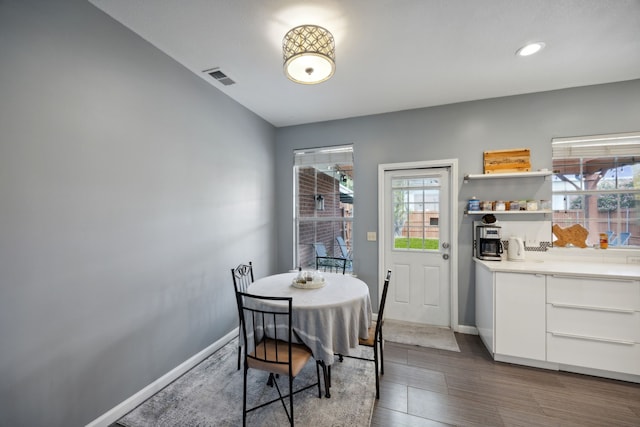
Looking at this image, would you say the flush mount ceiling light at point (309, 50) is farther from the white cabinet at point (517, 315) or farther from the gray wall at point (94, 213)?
the white cabinet at point (517, 315)

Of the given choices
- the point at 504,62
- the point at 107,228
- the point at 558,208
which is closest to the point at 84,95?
the point at 107,228

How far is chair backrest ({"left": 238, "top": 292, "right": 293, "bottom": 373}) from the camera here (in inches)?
69.5

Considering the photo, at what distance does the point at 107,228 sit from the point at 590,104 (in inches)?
185

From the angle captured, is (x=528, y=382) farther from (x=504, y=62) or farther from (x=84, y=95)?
(x=84, y=95)

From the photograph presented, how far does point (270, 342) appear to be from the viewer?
196 centimetres

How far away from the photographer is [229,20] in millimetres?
1853

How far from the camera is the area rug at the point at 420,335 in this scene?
9.41 feet

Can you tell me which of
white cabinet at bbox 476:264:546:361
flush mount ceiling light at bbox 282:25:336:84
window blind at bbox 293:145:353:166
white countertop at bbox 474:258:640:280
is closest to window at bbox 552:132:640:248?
white countertop at bbox 474:258:640:280

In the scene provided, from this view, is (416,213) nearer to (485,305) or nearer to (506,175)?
(506,175)

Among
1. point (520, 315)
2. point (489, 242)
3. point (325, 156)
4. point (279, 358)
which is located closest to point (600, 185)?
point (489, 242)

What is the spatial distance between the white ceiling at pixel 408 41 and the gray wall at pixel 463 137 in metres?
0.19

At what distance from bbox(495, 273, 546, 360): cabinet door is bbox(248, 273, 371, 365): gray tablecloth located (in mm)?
1435

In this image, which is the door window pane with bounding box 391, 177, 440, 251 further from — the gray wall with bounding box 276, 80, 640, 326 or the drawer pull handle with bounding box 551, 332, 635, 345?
the drawer pull handle with bounding box 551, 332, 635, 345

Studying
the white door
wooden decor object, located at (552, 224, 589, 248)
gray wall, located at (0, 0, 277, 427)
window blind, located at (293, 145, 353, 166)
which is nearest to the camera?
gray wall, located at (0, 0, 277, 427)
